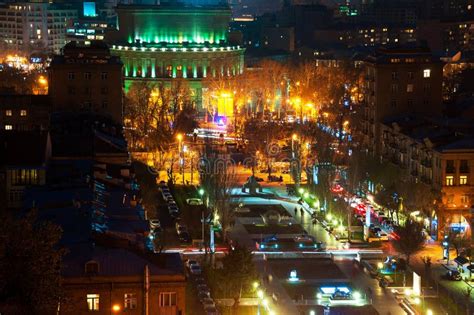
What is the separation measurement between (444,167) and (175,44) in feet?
128

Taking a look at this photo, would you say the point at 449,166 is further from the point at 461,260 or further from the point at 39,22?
the point at 39,22

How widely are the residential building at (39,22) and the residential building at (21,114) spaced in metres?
65.2

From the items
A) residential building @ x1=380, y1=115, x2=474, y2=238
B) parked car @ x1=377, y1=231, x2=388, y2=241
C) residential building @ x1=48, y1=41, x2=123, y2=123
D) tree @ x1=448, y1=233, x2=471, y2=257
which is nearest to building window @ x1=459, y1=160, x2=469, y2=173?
residential building @ x1=380, y1=115, x2=474, y2=238

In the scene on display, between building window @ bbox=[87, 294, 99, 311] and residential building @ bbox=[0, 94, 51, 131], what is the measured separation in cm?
2508

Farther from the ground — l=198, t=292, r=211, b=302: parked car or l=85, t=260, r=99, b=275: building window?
l=85, t=260, r=99, b=275: building window

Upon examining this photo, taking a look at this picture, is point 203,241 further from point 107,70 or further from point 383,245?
point 107,70

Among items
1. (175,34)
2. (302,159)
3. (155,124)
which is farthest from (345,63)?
(302,159)

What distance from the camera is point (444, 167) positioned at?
39.3m

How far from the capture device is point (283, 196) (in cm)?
4403

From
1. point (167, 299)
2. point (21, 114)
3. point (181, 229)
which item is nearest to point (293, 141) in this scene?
point (21, 114)

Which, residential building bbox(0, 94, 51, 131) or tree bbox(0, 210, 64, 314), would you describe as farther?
residential building bbox(0, 94, 51, 131)

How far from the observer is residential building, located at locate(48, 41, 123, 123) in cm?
4906

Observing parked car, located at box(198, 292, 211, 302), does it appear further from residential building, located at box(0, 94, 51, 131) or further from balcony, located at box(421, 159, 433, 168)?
residential building, located at box(0, 94, 51, 131)

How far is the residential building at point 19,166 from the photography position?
33.9 metres
